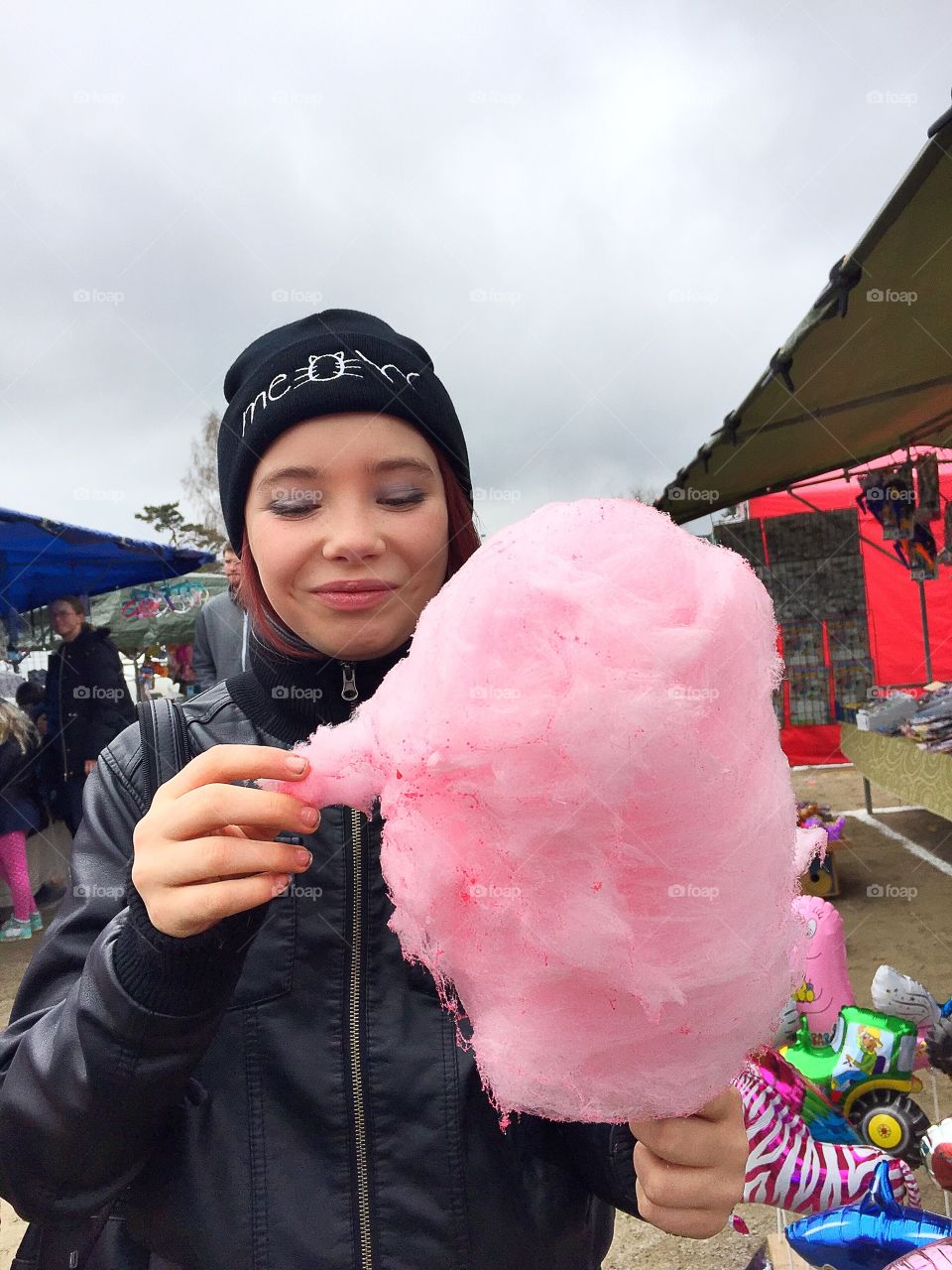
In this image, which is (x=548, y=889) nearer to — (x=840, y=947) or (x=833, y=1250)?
(x=833, y=1250)

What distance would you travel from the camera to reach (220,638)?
3.90 m

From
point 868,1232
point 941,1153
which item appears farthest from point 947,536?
point 868,1232

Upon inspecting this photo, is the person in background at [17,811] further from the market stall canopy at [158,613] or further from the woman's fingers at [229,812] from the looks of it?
the woman's fingers at [229,812]

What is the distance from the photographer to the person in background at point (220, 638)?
12.5ft

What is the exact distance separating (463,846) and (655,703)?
0.74 ft

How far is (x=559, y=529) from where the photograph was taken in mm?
765

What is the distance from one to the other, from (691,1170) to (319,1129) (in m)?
0.42

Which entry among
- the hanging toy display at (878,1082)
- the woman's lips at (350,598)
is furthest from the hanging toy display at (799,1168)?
the woman's lips at (350,598)

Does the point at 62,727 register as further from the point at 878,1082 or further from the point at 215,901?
the point at 215,901

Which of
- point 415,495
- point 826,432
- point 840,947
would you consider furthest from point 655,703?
point 826,432

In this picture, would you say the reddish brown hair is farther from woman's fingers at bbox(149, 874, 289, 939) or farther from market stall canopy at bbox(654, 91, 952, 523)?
market stall canopy at bbox(654, 91, 952, 523)

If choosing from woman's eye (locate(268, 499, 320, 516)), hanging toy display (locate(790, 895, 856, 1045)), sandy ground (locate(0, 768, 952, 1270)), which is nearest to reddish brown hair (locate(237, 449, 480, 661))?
woman's eye (locate(268, 499, 320, 516))

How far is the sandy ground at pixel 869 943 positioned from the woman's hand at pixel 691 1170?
198cm

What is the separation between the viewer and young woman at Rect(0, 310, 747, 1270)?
81 centimetres
